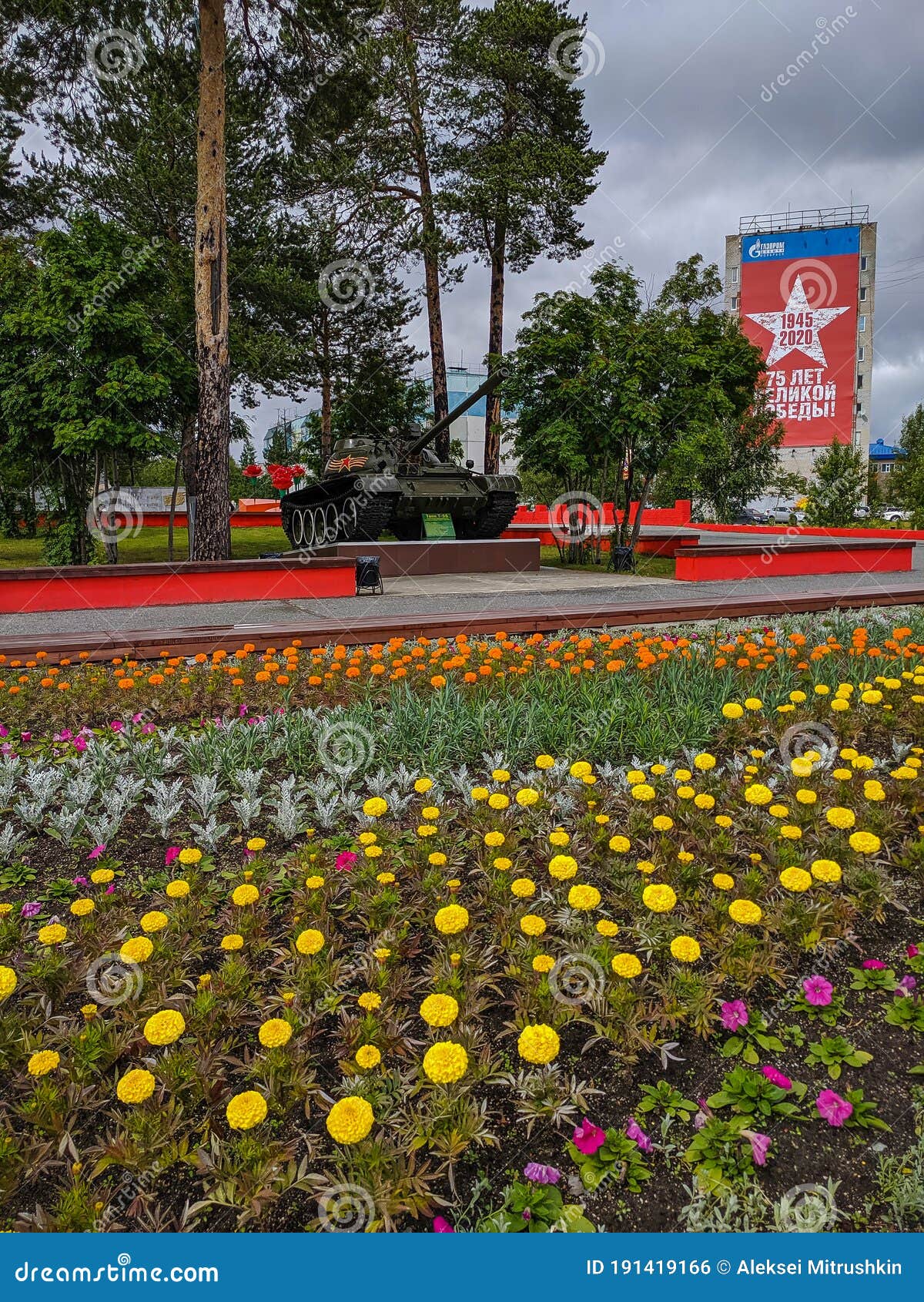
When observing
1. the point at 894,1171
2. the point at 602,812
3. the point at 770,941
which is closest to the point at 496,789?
the point at 602,812

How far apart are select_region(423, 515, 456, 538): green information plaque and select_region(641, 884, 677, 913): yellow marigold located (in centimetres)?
1385

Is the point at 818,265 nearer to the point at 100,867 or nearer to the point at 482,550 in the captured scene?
the point at 482,550

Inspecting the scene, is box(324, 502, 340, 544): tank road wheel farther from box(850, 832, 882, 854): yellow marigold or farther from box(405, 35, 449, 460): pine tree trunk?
box(850, 832, 882, 854): yellow marigold

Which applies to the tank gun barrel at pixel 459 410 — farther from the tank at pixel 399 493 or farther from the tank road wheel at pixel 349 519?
the tank road wheel at pixel 349 519

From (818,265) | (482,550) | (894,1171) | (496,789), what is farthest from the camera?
(818,265)

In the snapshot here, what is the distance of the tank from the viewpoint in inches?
561

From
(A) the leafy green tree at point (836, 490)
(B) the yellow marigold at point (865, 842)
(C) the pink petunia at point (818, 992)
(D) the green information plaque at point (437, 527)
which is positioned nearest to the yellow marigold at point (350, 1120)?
(C) the pink petunia at point (818, 992)

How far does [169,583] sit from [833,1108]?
30.0 ft

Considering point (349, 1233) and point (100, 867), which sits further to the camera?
point (100, 867)

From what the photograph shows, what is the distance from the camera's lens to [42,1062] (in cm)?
158

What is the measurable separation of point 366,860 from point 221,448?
10.4 meters

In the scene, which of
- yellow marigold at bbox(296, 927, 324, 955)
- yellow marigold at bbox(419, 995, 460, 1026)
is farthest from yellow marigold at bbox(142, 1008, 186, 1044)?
yellow marigold at bbox(419, 995, 460, 1026)

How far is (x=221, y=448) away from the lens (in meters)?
11.8

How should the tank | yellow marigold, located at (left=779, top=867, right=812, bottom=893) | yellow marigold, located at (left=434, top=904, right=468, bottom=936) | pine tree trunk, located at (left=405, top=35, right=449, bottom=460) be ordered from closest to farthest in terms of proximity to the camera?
yellow marigold, located at (left=434, top=904, right=468, bottom=936), yellow marigold, located at (left=779, top=867, right=812, bottom=893), the tank, pine tree trunk, located at (left=405, top=35, right=449, bottom=460)
